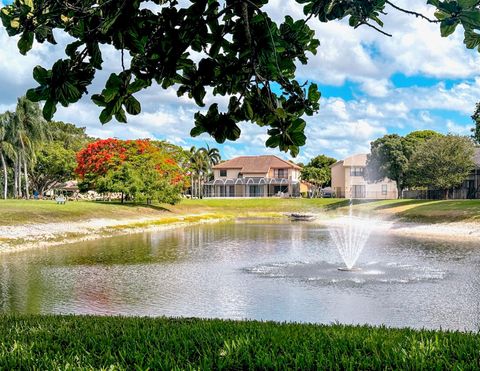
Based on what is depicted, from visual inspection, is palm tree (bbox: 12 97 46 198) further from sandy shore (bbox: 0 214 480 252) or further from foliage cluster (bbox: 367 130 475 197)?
foliage cluster (bbox: 367 130 475 197)

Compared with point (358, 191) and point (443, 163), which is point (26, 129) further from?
point (358, 191)

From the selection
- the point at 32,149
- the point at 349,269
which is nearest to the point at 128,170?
the point at 32,149

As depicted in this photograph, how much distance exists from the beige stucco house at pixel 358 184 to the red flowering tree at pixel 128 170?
3269 cm

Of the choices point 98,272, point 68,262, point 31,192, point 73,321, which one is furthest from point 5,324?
point 31,192

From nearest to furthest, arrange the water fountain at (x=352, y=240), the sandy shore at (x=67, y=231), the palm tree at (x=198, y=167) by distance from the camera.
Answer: the water fountain at (x=352, y=240) < the sandy shore at (x=67, y=231) < the palm tree at (x=198, y=167)

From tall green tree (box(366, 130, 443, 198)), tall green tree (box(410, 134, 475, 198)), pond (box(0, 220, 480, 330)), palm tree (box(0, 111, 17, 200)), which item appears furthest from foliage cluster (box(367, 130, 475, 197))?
palm tree (box(0, 111, 17, 200))

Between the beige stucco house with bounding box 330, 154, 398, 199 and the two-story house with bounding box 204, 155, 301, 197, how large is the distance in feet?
32.6

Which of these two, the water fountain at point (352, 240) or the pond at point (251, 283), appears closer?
the pond at point (251, 283)

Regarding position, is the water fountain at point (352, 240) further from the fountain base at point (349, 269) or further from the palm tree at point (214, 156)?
the palm tree at point (214, 156)

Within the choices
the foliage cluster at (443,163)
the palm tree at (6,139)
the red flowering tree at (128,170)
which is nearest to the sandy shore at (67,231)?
the red flowering tree at (128,170)

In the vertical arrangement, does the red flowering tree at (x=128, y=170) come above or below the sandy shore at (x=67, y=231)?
above

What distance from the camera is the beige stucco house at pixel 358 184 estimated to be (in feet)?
257

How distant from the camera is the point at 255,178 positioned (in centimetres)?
9088

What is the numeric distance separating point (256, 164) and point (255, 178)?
4057 mm
